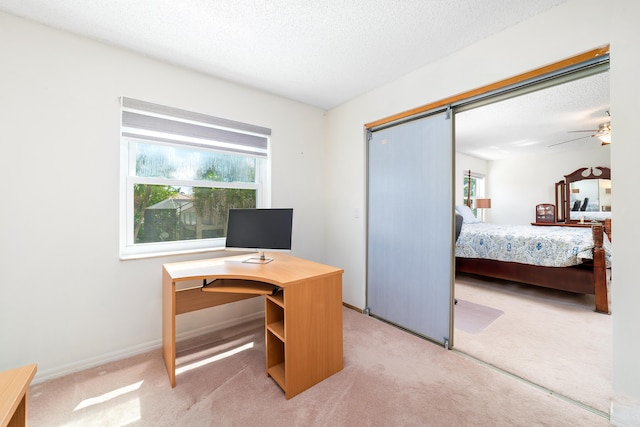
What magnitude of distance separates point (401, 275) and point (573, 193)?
524 cm

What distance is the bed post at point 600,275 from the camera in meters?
2.82

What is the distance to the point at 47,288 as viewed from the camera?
1.79m

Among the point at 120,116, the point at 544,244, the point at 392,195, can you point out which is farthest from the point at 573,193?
the point at 120,116

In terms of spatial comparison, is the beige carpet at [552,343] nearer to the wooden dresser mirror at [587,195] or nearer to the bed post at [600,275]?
the bed post at [600,275]

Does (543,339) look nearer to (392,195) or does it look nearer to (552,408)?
(552,408)

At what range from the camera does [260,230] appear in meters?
2.18

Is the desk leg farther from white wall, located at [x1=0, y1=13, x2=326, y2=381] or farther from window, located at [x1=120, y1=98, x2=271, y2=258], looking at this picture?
window, located at [x1=120, y1=98, x2=271, y2=258]

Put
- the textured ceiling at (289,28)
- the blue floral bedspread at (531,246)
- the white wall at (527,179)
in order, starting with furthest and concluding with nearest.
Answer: the white wall at (527,179) < the blue floral bedspread at (531,246) < the textured ceiling at (289,28)

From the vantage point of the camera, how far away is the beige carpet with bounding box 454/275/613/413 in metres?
1.73

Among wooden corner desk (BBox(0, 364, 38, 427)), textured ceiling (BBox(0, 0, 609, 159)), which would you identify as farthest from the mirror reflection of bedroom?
wooden corner desk (BBox(0, 364, 38, 427))

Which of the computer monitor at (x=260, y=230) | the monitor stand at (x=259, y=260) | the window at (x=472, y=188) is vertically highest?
the window at (x=472, y=188)

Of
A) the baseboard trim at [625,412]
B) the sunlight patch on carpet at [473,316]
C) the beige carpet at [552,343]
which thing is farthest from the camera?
the sunlight patch on carpet at [473,316]

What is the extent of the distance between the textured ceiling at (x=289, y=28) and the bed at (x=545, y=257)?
268cm

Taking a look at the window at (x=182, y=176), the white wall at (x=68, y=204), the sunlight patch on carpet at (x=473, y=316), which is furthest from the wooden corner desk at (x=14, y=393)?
the sunlight patch on carpet at (x=473, y=316)
